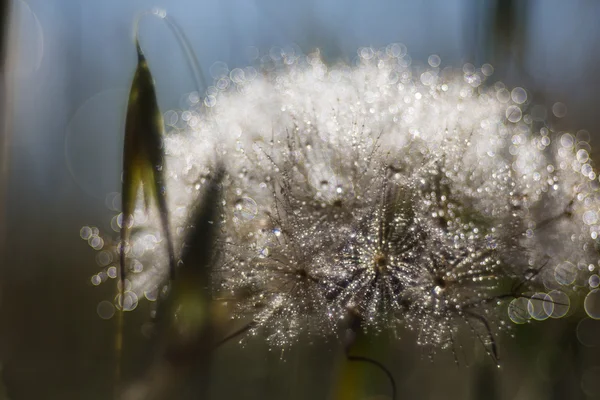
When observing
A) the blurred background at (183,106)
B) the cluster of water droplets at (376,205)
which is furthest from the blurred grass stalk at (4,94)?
the blurred background at (183,106)

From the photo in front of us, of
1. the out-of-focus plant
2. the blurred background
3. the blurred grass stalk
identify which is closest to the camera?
the blurred grass stalk

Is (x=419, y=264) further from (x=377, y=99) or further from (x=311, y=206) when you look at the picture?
(x=377, y=99)

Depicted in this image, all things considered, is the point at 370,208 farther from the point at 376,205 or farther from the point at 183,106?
the point at 183,106

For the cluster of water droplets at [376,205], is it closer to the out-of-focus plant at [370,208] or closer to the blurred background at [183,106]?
the out-of-focus plant at [370,208]

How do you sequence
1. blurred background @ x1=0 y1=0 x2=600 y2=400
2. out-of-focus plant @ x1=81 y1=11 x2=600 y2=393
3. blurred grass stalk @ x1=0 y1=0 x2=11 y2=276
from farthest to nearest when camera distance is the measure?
1. blurred background @ x1=0 y1=0 x2=600 y2=400
2. out-of-focus plant @ x1=81 y1=11 x2=600 y2=393
3. blurred grass stalk @ x1=0 y1=0 x2=11 y2=276

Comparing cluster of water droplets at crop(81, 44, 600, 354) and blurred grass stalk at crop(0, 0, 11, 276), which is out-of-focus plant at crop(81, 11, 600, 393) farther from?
blurred grass stalk at crop(0, 0, 11, 276)

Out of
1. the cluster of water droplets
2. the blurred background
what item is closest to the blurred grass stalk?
the cluster of water droplets

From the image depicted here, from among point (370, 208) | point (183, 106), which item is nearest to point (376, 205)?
point (370, 208)
